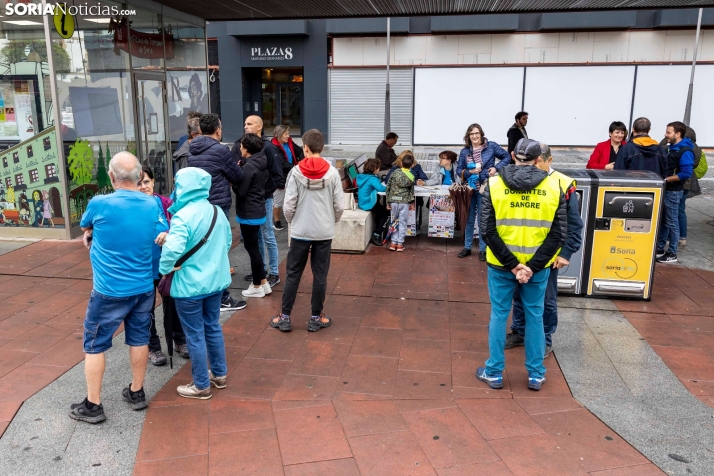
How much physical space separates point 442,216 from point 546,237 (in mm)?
4327

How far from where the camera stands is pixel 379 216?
8.62m

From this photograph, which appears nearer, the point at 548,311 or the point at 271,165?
the point at 548,311

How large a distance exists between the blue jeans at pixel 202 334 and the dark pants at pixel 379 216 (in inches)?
178

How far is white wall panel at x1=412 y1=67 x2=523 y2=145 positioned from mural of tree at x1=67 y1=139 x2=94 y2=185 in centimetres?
1342

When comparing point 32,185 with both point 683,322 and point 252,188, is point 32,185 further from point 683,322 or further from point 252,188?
point 683,322

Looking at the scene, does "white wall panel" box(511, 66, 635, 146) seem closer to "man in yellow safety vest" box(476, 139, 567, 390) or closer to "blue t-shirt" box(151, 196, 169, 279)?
"man in yellow safety vest" box(476, 139, 567, 390)

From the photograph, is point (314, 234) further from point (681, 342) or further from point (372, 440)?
point (681, 342)

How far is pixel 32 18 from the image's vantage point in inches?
307

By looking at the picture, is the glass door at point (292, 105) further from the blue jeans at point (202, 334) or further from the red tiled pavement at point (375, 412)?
the blue jeans at point (202, 334)

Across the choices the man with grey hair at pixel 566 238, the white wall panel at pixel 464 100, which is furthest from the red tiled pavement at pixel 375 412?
the white wall panel at pixel 464 100

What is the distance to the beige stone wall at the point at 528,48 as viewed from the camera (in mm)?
18672

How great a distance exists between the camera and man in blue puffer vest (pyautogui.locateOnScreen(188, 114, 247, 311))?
16.9 ft

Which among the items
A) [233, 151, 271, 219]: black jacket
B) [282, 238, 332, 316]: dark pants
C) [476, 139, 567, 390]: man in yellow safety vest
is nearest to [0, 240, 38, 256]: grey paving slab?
[233, 151, 271, 219]: black jacket

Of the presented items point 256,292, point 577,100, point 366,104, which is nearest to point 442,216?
point 256,292
